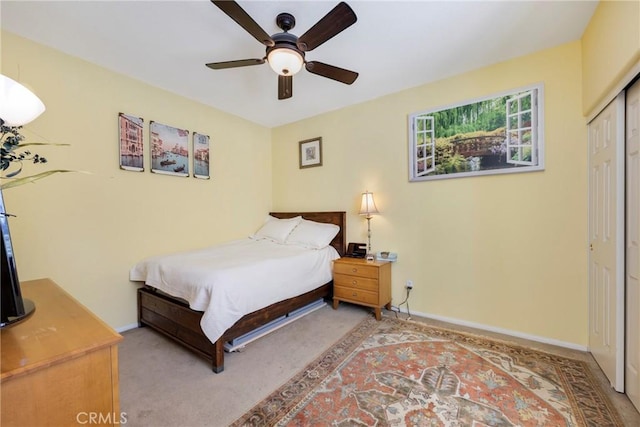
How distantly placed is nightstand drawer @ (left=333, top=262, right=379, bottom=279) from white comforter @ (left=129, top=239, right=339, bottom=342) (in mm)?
153

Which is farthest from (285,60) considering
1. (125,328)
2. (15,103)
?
(125,328)

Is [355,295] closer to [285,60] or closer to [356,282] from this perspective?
[356,282]

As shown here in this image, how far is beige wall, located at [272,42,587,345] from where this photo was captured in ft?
7.39

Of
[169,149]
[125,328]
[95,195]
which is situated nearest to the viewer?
[95,195]

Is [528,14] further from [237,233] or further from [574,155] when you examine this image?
[237,233]

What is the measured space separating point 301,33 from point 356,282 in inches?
96.3

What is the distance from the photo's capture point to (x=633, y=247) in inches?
62.9

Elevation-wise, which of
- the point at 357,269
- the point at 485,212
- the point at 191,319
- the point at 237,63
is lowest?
the point at 191,319

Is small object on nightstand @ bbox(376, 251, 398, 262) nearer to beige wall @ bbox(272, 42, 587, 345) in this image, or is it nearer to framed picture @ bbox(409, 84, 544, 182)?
beige wall @ bbox(272, 42, 587, 345)

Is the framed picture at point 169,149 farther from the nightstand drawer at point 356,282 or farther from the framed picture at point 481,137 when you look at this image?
the framed picture at point 481,137

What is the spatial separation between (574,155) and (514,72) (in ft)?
3.03

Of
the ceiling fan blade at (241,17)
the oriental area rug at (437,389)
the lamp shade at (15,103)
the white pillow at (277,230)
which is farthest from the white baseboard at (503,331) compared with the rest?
the lamp shade at (15,103)

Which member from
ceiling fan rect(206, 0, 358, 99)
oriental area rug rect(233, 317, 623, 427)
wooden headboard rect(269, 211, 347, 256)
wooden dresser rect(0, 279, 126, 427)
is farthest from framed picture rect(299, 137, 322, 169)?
wooden dresser rect(0, 279, 126, 427)

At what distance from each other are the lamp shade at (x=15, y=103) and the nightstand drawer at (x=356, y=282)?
2.72m
